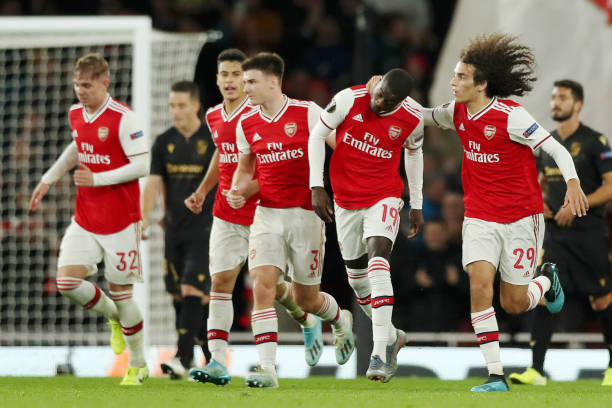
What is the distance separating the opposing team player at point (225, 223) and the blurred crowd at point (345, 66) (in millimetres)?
2477

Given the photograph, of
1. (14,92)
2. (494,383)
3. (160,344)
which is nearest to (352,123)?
(494,383)

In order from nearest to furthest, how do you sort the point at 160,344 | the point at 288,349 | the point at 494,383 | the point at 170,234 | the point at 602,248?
the point at 494,383 → the point at 602,248 → the point at 170,234 → the point at 288,349 → the point at 160,344

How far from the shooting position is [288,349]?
10.6 metres

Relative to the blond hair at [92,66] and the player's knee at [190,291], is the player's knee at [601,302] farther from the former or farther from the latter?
the blond hair at [92,66]

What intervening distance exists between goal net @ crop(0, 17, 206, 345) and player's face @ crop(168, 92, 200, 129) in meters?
1.14

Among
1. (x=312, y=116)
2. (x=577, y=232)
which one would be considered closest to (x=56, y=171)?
(x=312, y=116)

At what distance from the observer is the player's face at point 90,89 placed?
328 inches

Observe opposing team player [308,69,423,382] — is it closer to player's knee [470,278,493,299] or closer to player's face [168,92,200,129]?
player's knee [470,278,493,299]

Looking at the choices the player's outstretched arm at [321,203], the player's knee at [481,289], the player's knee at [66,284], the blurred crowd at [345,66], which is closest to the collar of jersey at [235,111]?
→ the player's outstretched arm at [321,203]

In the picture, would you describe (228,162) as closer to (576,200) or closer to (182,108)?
(182,108)

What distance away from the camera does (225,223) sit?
322 inches

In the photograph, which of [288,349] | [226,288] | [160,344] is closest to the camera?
[226,288]

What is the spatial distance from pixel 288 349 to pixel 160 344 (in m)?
1.58

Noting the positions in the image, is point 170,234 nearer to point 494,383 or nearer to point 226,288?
point 226,288
